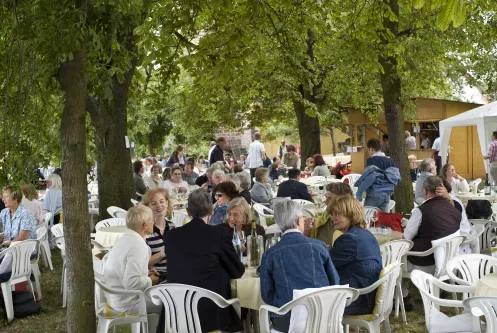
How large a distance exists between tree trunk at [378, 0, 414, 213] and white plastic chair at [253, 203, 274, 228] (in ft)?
10.4


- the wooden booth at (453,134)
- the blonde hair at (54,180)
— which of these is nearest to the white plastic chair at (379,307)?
the blonde hair at (54,180)

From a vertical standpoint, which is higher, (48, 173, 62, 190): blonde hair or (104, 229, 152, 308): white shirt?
(48, 173, 62, 190): blonde hair

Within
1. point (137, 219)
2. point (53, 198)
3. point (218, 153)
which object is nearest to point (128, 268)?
point (137, 219)

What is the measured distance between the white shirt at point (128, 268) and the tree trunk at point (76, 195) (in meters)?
0.28

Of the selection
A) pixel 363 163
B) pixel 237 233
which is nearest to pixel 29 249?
pixel 237 233

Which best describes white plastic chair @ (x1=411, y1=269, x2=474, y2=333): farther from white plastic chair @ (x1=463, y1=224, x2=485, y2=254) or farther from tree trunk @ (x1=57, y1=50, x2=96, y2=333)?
tree trunk @ (x1=57, y1=50, x2=96, y2=333)

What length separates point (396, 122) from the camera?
13.8m

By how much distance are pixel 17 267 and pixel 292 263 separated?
465cm

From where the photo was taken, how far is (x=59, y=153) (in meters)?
6.49

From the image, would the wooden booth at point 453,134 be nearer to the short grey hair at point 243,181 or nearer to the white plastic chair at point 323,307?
the short grey hair at point 243,181

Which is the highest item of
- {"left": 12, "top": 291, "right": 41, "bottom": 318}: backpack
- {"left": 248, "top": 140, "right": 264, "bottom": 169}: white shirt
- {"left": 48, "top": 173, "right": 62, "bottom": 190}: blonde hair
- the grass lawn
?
{"left": 248, "top": 140, "right": 264, "bottom": 169}: white shirt

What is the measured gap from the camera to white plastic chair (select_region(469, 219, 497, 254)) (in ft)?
31.8

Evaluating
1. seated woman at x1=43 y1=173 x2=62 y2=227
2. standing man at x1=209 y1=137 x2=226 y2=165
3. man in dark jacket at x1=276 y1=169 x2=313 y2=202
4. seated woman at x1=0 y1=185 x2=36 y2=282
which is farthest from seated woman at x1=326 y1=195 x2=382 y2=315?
standing man at x1=209 y1=137 x2=226 y2=165

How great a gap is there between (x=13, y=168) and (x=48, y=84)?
2.90 ft
